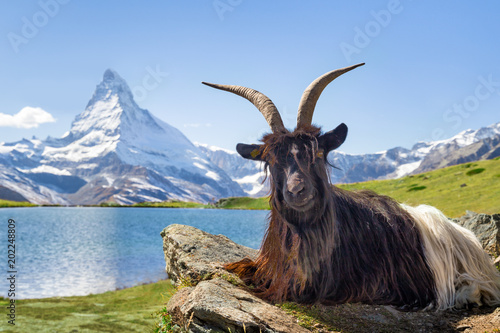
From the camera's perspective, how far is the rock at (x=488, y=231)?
8.39 meters

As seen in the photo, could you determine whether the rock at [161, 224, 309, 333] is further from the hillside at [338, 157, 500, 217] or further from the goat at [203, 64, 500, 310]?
the hillside at [338, 157, 500, 217]

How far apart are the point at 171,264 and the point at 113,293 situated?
11402 millimetres

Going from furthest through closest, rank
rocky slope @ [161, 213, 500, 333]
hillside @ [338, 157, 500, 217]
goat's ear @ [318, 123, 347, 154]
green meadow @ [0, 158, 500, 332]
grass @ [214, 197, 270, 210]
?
grass @ [214, 197, 270, 210], hillside @ [338, 157, 500, 217], green meadow @ [0, 158, 500, 332], goat's ear @ [318, 123, 347, 154], rocky slope @ [161, 213, 500, 333]

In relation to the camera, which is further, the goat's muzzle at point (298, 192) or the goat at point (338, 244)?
the goat at point (338, 244)

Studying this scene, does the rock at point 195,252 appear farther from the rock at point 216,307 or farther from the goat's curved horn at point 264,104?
the goat's curved horn at point 264,104

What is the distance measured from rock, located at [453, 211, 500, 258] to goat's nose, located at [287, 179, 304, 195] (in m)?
6.15

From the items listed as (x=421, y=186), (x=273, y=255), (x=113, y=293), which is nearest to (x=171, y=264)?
(x=273, y=255)

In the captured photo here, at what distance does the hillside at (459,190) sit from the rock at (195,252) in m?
11.4

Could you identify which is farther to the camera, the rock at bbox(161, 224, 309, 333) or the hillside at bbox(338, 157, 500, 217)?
the hillside at bbox(338, 157, 500, 217)

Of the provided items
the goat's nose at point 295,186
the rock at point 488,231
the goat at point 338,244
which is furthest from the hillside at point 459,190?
the goat's nose at point 295,186

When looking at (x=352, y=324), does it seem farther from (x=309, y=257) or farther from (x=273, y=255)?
(x=273, y=255)

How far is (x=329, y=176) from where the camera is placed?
5.62m

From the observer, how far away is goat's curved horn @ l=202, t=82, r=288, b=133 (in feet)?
19.0

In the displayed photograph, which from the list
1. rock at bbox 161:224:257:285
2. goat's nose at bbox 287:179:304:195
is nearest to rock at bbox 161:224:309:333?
rock at bbox 161:224:257:285
